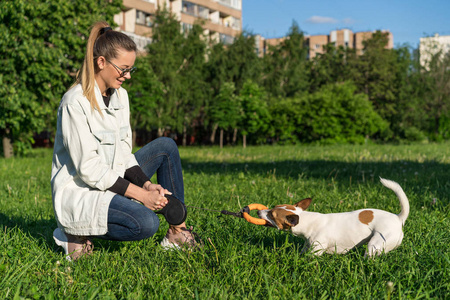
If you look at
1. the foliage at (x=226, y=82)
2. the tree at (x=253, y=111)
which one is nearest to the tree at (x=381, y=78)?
the foliage at (x=226, y=82)

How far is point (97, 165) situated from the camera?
299 cm

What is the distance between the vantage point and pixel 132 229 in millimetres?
3041

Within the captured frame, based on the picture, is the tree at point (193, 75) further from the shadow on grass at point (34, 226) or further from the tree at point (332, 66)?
the shadow on grass at point (34, 226)

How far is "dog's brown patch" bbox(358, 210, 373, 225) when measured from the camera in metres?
3.02

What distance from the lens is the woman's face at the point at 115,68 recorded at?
10.3 feet

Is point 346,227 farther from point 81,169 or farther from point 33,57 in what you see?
point 33,57

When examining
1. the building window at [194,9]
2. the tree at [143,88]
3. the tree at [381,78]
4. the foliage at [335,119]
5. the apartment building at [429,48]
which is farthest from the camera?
the building window at [194,9]

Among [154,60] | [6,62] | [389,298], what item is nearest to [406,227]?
[389,298]

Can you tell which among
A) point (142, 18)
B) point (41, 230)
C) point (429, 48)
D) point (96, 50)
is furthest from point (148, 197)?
point (142, 18)

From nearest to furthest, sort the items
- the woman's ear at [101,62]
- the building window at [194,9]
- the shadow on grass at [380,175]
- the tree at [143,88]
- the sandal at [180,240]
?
the woman's ear at [101,62] < the sandal at [180,240] < the shadow on grass at [380,175] < the tree at [143,88] < the building window at [194,9]

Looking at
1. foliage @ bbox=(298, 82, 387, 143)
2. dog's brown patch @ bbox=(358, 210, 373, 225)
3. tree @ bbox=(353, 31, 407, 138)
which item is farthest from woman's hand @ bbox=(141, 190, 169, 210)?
tree @ bbox=(353, 31, 407, 138)

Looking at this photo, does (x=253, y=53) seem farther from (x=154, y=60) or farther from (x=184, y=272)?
(x=184, y=272)

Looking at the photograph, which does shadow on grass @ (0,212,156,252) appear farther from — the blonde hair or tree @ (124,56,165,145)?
tree @ (124,56,165,145)

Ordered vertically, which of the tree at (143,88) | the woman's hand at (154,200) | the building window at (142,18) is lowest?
the woman's hand at (154,200)
